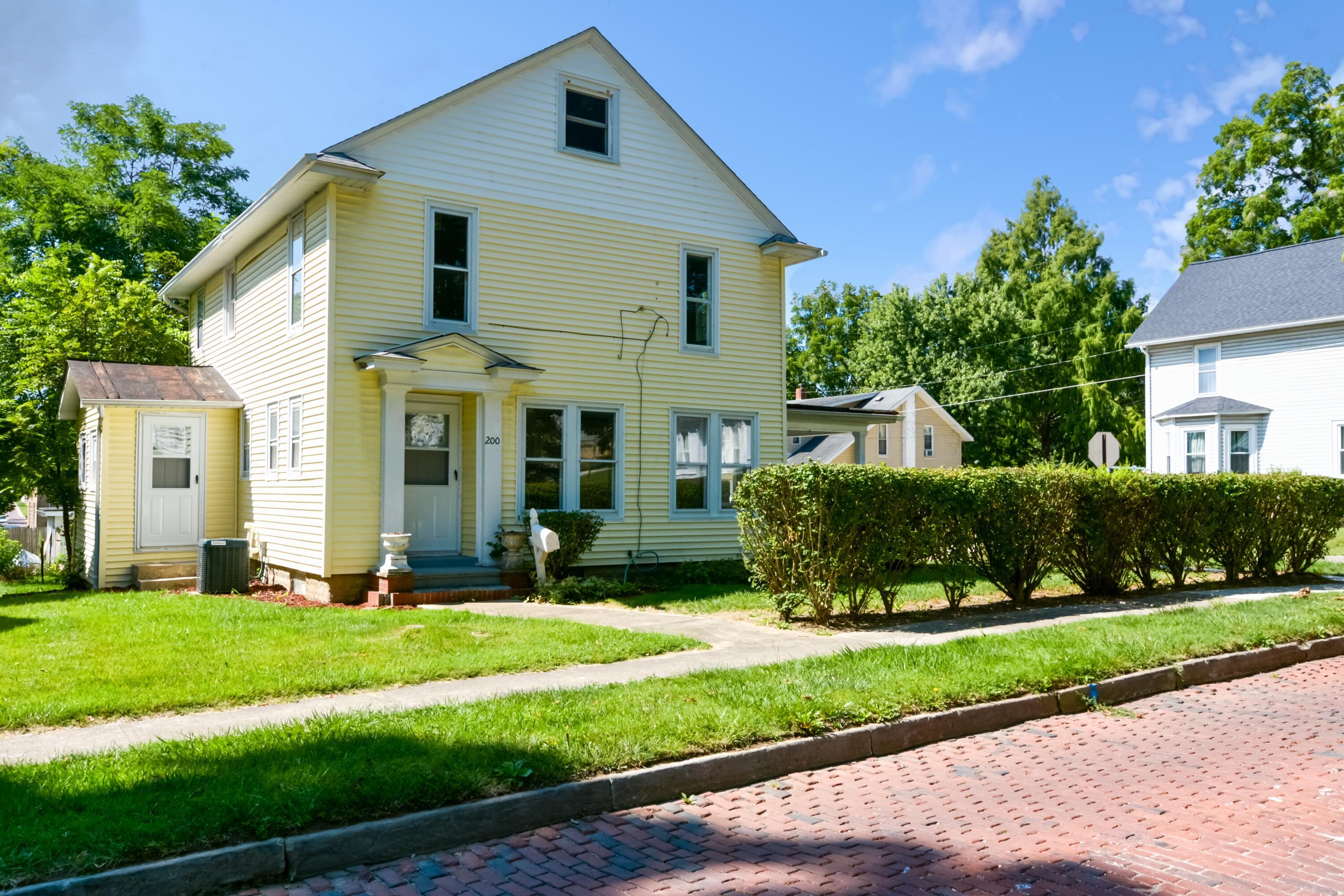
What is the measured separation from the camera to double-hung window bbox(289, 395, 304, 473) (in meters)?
13.8

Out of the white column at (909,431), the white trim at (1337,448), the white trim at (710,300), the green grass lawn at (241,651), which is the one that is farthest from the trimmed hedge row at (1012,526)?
the white column at (909,431)

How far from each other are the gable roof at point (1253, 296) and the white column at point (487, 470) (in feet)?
80.3

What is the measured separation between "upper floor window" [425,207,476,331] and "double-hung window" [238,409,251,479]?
475 centimetres

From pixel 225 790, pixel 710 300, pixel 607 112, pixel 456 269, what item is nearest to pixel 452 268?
pixel 456 269

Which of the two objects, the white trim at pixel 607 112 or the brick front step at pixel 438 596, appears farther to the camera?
the white trim at pixel 607 112

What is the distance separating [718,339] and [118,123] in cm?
2790

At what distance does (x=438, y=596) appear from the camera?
12.8m

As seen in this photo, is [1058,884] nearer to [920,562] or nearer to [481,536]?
[920,562]

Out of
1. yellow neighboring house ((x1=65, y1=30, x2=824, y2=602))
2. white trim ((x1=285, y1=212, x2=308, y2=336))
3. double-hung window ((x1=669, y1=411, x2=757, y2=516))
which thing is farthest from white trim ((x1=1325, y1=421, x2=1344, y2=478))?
white trim ((x1=285, y1=212, x2=308, y2=336))

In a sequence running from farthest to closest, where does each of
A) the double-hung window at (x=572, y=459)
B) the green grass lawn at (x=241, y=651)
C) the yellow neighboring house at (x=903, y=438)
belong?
the yellow neighboring house at (x=903, y=438) → the double-hung window at (x=572, y=459) → the green grass lawn at (x=241, y=651)

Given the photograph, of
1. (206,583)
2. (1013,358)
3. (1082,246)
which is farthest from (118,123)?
(1082,246)

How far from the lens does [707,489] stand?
649 inches

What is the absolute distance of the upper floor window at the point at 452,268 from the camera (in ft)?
45.8

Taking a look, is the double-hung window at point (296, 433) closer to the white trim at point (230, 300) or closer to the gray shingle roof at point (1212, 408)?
the white trim at point (230, 300)
